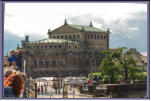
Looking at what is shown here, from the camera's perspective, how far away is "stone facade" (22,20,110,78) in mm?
94062

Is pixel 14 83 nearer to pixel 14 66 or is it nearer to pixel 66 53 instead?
pixel 14 66

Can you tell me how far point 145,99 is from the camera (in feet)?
71.4

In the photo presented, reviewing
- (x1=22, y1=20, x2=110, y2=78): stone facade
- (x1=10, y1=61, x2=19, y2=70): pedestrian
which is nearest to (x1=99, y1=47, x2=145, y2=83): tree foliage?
(x1=10, y1=61, x2=19, y2=70): pedestrian

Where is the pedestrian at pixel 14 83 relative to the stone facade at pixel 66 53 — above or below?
below

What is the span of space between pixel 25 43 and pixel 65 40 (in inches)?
409

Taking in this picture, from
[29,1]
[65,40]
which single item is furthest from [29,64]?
[29,1]

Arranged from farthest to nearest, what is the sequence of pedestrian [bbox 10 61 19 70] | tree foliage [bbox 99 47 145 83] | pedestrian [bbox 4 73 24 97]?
tree foliage [bbox 99 47 145 83] → pedestrian [bbox 10 61 19 70] → pedestrian [bbox 4 73 24 97]

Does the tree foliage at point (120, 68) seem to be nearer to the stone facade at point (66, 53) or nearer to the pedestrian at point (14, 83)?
the pedestrian at point (14, 83)

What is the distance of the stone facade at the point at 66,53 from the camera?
94062 millimetres

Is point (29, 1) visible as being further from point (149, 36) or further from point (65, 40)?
point (65, 40)

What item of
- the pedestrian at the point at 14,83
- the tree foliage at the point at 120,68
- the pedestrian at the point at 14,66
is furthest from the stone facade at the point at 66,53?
the pedestrian at the point at 14,83

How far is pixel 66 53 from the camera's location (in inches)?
3856

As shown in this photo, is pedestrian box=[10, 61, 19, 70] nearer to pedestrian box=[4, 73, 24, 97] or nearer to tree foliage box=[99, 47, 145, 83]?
pedestrian box=[4, 73, 24, 97]

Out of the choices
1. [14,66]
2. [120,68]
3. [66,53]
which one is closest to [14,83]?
[14,66]
